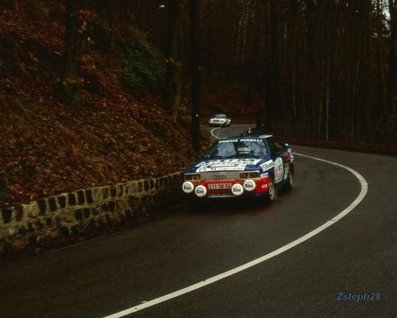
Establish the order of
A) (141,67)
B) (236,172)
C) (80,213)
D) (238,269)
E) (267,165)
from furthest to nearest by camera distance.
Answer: (141,67), (267,165), (236,172), (80,213), (238,269)

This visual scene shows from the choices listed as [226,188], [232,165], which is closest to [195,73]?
[232,165]

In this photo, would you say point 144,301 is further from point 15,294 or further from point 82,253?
point 82,253

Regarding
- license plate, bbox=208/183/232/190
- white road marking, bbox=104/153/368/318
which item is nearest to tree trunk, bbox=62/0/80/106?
license plate, bbox=208/183/232/190

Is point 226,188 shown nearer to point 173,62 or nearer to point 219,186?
point 219,186

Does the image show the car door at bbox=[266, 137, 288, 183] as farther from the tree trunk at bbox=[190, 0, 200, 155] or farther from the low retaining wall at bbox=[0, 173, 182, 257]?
the tree trunk at bbox=[190, 0, 200, 155]

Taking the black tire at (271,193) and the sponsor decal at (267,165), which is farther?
the black tire at (271,193)

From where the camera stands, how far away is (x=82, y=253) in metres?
8.34

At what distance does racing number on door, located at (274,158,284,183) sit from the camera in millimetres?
13030

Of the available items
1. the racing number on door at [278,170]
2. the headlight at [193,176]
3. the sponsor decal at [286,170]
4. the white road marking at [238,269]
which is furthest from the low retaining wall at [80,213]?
the white road marking at [238,269]

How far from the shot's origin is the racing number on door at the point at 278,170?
13.0 m

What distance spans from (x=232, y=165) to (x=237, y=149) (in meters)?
1.37

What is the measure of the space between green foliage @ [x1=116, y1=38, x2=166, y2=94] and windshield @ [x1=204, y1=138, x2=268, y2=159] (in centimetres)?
933

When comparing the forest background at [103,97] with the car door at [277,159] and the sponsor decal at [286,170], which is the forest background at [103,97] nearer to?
the car door at [277,159]

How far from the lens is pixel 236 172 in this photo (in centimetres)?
1170
